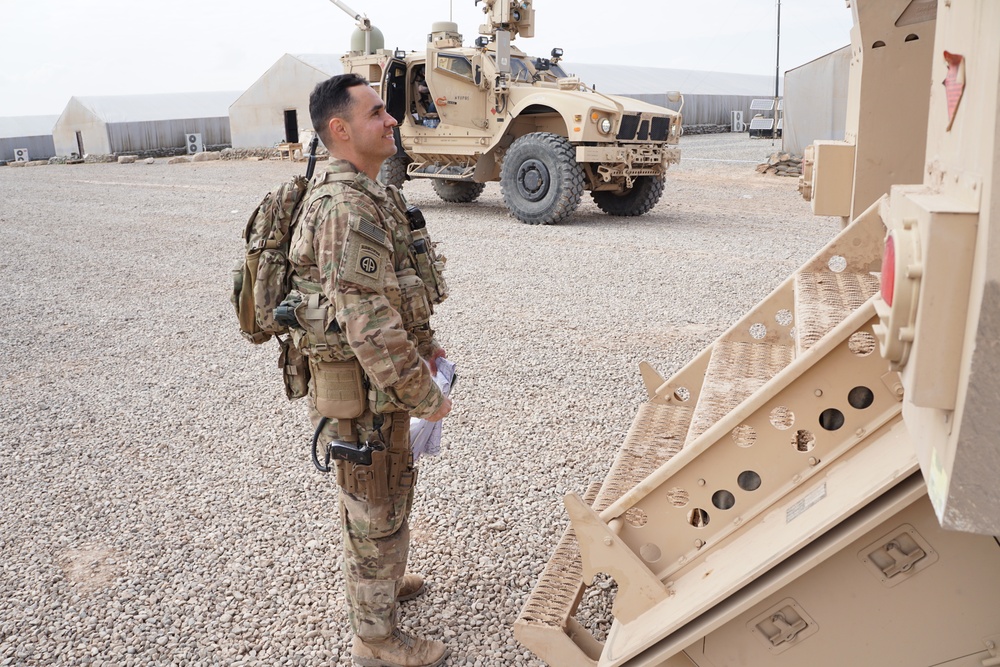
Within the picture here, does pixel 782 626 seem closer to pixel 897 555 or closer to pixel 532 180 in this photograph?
pixel 897 555

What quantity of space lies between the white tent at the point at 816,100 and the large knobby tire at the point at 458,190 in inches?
255

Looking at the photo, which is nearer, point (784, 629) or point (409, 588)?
point (784, 629)

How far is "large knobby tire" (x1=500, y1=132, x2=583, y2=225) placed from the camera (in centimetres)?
936

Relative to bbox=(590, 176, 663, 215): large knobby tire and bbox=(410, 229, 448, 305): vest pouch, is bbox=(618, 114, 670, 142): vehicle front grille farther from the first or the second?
bbox=(410, 229, 448, 305): vest pouch

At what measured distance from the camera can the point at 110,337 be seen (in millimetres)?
5605

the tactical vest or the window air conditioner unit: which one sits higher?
the window air conditioner unit

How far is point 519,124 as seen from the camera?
10.6 m

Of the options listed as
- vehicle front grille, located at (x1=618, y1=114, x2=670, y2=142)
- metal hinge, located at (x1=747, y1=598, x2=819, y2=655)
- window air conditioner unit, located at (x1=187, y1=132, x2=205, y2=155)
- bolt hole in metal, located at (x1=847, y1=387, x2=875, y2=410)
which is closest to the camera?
metal hinge, located at (x1=747, y1=598, x2=819, y2=655)

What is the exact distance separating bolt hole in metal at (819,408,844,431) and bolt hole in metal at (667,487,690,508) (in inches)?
12.6

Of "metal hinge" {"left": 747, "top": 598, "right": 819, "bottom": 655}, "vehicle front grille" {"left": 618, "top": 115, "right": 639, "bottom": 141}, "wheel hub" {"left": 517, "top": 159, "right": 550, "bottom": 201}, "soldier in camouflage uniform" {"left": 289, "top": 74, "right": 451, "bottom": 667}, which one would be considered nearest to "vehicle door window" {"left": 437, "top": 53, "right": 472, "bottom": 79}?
"wheel hub" {"left": 517, "top": 159, "right": 550, "bottom": 201}

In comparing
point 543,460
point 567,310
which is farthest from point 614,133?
point 543,460

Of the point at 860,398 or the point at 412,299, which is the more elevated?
the point at 412,299

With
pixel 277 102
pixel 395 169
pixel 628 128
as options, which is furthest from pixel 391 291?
pixel 277 102

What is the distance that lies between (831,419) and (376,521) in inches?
43.1
